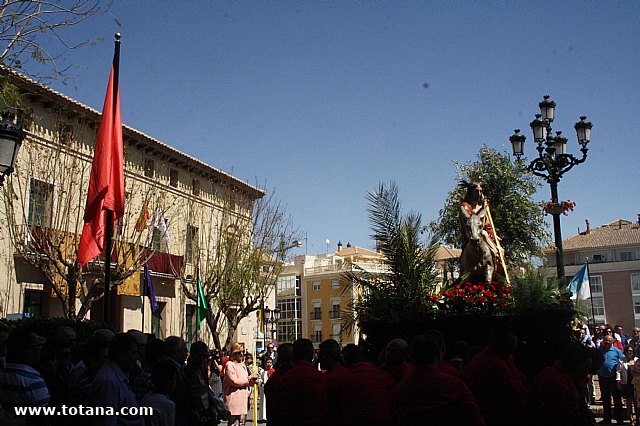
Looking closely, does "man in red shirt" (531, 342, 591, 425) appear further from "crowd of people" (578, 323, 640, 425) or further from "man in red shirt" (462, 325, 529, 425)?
"crowd of people" (578, 323, 640, 425)

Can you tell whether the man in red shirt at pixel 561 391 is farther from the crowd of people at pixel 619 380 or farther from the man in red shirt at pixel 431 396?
the crowd of people at pixel 619 380

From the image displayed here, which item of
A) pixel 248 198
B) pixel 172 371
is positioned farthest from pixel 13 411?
pixel 248 198

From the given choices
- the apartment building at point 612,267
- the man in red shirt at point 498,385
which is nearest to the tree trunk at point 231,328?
the man in red shirt at point 498,385

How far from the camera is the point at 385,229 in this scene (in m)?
11.1

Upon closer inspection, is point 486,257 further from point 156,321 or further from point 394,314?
point 156,321

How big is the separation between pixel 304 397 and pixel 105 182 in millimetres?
7080

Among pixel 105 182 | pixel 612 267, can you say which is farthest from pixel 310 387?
pixel 612 267

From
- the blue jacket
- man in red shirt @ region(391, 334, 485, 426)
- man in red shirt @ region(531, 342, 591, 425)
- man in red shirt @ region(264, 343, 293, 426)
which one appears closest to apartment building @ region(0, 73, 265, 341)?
man in red shirt @ region(264, 343, 293, 426)

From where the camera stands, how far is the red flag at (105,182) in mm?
10922

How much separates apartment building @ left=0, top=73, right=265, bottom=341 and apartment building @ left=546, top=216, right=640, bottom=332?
40936 mm

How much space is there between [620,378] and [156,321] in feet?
79.2

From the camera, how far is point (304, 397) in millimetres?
5328

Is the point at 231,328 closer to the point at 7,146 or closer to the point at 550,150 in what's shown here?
the point at 550,150

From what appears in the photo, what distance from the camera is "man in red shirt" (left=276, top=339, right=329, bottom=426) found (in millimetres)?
5281
